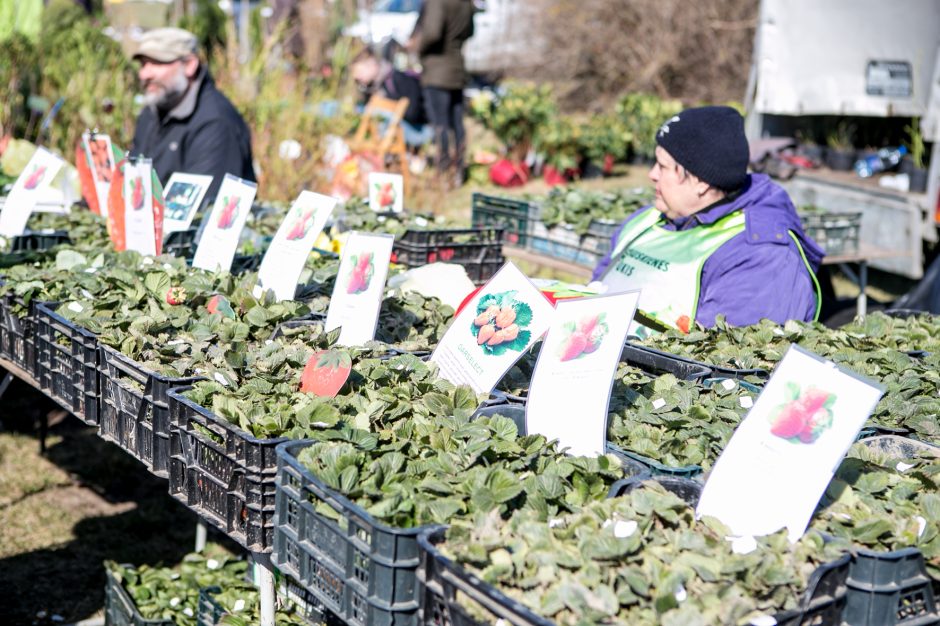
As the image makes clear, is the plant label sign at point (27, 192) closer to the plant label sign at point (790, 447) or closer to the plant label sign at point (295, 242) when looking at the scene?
the plant label sign at point (295, 242)

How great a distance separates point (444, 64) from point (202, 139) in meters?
4.82

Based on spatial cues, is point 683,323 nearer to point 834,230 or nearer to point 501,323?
point 501,323

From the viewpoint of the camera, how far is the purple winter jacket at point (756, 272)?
3193mm

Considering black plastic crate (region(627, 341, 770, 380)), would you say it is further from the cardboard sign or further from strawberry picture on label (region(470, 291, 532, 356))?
the cardboard sign

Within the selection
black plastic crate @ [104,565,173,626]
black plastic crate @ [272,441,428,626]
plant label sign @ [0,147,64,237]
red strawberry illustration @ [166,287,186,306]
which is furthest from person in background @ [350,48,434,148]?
black plastic crate @ [272,441,428,626]

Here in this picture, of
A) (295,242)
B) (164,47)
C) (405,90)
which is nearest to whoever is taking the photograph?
(295,242)

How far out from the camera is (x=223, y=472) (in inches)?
76.6

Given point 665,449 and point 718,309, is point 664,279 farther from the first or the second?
point 665,449

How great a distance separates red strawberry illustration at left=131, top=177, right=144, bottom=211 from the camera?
126 inches

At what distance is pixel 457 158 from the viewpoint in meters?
9.49

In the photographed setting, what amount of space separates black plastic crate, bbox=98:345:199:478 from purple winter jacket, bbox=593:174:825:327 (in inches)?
68.2

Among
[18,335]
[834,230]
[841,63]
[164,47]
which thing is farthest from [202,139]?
[841,63]

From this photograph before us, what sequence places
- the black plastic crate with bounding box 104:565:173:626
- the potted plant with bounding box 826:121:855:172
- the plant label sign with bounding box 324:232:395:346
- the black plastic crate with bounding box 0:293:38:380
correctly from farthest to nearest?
the potted plant with bounding box 826:121:855:172
the black plastic crate with bounding box 104:565:173:626
the black plastic crate with bounding box 0:293:38:380
the plant label sign with bounding box 324:232:395:346

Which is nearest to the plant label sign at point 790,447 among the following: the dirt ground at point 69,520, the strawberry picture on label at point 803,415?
the strawberry picture on label at point 803,415
